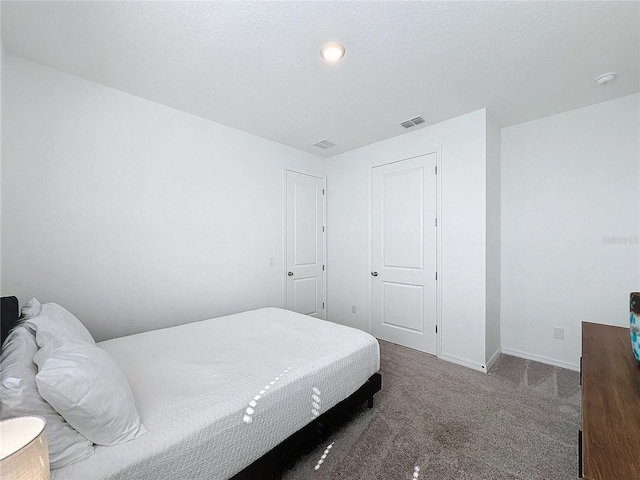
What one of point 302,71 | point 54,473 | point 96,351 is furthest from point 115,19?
point 54,473

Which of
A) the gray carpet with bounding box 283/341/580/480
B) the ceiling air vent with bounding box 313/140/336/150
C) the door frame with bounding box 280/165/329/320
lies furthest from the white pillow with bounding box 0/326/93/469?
the ceiling air vent with bounding box 313/140/336/150

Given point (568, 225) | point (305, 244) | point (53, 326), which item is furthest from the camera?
point (305, 244)

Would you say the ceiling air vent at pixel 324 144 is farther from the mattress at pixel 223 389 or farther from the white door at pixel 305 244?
the mattress at pixel 223 389

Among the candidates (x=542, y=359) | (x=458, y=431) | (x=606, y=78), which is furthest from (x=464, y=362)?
(x=606, y=78)

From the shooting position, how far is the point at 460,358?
2898 mm

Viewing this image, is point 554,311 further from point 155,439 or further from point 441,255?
point 155,439

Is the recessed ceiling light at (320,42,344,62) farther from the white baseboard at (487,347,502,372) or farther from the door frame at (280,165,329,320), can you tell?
the white baseboard at (487,347,502,372)

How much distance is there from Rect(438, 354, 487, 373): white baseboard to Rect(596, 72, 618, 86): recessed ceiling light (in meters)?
2.65

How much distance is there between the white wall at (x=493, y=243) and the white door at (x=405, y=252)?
528 mm

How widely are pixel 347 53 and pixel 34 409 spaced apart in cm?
238

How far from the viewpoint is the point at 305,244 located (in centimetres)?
395

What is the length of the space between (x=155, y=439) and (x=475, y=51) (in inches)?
110

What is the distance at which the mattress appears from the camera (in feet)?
3.39

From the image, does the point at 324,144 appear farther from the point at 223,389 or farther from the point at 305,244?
the point at 223,389
